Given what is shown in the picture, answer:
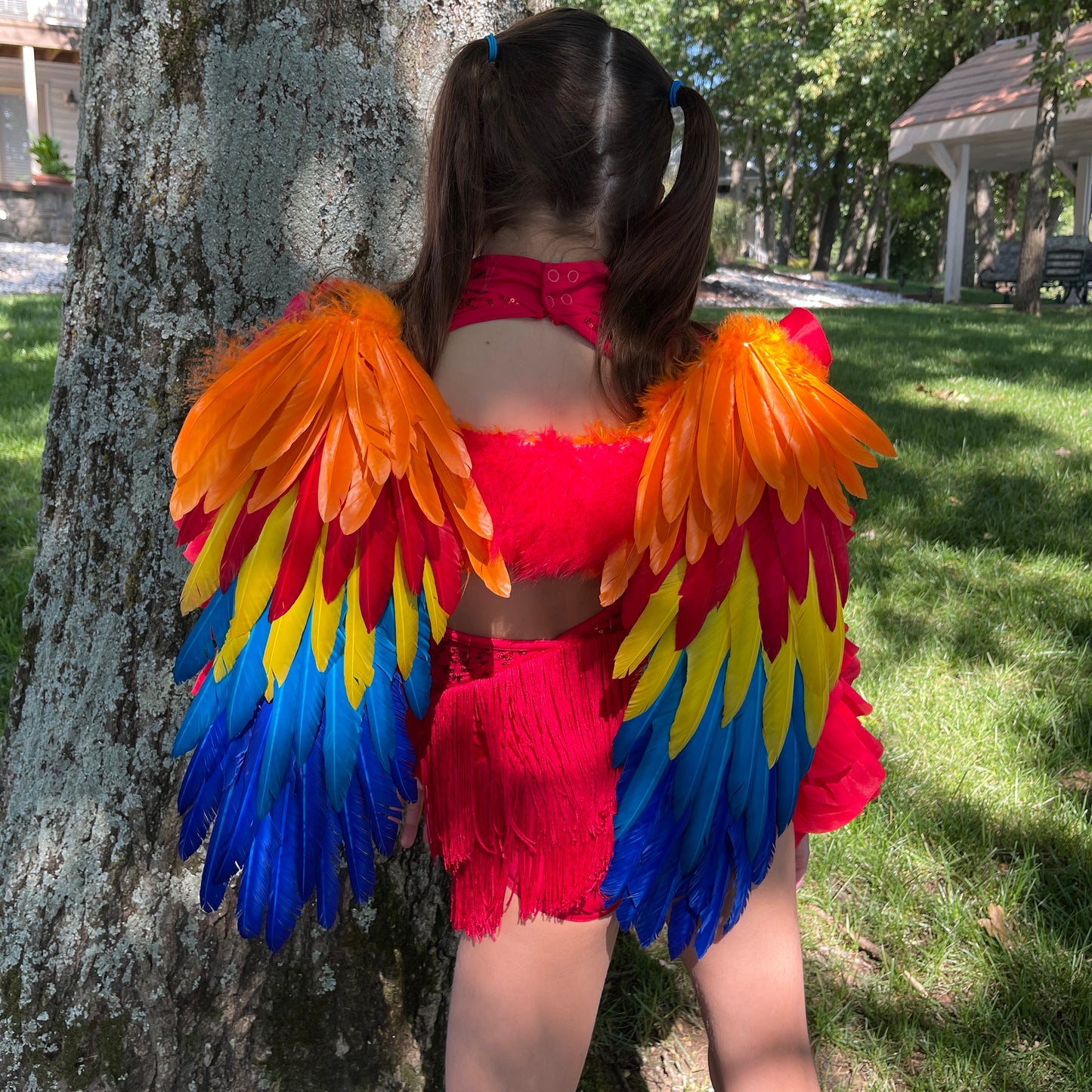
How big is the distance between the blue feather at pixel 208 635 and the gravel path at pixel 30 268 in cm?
971

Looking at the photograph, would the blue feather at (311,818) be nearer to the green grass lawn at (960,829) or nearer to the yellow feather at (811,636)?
the yellow feather at (811,636)

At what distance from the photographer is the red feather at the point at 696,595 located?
1332mm

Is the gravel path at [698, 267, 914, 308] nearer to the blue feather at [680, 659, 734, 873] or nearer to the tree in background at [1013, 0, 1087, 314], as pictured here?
the tree in background at [1013, 0, 1087, 314]

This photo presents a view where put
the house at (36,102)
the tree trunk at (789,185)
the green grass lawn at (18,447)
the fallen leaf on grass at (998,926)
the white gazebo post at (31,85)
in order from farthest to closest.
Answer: the tree trunk at (789,185) → the white gazebo post at (31,85) → the house at (36,102) → the green grass lawn at (18,447) → the fallen leaf on grass at (998,926)

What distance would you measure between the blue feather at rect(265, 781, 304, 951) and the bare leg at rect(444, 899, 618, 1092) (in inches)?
10.0

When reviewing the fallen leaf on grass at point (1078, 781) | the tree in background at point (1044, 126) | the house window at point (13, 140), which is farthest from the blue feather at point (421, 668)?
the house window at point (13, 140)

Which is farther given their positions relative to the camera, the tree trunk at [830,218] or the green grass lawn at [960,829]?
the tree trunk at [830,218]

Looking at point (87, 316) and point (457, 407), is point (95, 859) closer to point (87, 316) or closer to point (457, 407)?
point (87, 316)

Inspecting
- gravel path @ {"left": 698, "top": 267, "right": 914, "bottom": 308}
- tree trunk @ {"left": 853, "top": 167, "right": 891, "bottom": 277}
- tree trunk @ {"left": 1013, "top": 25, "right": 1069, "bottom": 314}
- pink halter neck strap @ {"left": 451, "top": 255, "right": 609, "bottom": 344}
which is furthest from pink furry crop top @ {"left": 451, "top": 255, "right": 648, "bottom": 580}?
tree trunk @ {"left": 853, "top": 167, "right": 891, "bottom": 277}

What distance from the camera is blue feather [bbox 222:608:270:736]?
4.47 ft

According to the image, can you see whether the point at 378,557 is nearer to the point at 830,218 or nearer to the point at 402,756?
the point at 402,756

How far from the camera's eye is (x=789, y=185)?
92.7 ft

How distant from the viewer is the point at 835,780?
150cm

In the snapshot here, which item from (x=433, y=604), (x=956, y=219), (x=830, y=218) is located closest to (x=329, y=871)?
(x=433, y=604)
